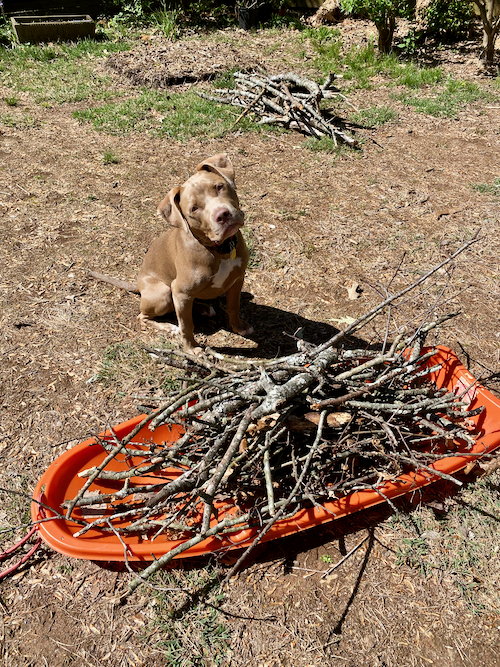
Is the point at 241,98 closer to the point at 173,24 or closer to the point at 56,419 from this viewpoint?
the point at 173,24

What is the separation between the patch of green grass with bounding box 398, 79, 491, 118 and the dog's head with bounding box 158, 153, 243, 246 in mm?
5686

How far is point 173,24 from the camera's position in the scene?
10539mm

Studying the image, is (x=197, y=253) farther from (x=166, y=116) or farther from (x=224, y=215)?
(x=166, y=116)

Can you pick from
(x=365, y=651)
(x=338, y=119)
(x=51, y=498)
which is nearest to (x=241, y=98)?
(x=338, y=119)

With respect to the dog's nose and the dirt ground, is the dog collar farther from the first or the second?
the dirt ground

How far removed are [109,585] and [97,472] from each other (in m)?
0.68

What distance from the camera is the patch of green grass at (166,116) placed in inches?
281

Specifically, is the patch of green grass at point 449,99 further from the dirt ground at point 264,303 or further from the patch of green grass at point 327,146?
the patch of green grass at point 327,146

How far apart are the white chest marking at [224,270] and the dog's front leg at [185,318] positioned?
0.23 m

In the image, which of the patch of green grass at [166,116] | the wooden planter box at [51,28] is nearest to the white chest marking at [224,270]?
the patch of green grass at [166,116]

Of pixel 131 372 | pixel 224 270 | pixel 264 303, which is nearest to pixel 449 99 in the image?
pixel 264 303

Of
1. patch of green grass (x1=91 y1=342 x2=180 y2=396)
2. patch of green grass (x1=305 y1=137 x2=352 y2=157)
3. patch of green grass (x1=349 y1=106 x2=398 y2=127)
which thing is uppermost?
patch of green grass (x1=349 y1=106 x2=398 y2=127)

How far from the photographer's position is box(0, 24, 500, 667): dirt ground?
2.37 meters

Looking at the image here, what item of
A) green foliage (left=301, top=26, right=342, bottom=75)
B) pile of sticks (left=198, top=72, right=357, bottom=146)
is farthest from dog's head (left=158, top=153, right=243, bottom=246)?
green foliage (left=301, top=26, right=342, bottom=75)
